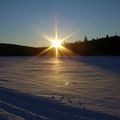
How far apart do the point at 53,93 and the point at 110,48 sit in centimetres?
6698

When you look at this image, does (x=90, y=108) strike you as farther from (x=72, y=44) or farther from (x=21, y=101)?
(x=72, y=44)

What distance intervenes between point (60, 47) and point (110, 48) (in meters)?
21.1

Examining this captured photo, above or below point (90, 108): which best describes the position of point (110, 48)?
above

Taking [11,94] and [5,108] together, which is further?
[11,94]

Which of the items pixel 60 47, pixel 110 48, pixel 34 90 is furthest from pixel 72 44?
pixel 34 90

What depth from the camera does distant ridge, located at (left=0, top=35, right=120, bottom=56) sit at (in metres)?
76.9

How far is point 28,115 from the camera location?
775 centimetres

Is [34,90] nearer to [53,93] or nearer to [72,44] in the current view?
[53,93]

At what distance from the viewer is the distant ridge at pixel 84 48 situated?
76.9m

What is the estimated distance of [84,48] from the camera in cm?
8244

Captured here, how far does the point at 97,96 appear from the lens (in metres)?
10.7

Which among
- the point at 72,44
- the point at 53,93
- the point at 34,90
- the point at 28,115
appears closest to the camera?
the point at 28,115

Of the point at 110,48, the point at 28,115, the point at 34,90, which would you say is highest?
the point at 110,48

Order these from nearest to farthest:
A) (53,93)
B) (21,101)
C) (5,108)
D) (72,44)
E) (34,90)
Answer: (5,108) < (21,101) < (53,93) < (34,90) < (72,44)
